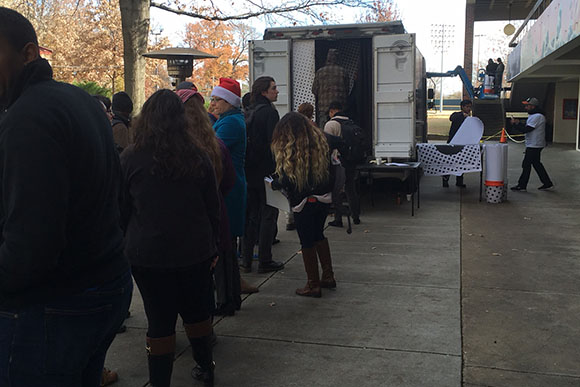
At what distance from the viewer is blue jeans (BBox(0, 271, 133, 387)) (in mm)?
1843

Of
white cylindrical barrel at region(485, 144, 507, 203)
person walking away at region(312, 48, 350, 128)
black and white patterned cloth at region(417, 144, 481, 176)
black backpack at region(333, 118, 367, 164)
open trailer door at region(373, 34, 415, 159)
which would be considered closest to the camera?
black backpack at region(333, 118, 367, 164)

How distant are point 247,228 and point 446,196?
6774mm

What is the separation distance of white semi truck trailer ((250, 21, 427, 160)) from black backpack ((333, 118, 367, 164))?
1.23 metres

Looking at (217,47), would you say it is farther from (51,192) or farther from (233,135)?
(51,192)

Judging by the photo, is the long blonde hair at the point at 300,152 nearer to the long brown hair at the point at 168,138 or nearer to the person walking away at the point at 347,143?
the long brown hair at the point at 168,138

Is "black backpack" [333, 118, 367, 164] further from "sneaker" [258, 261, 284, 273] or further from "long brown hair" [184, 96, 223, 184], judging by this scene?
"long brown hair" [184, 96, 223, 184]

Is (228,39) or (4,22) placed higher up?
(228,39)

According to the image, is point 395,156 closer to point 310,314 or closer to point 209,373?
point 310,314

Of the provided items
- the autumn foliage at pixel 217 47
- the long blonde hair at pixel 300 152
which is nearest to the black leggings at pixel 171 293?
Result: the long blonde hair at pixel 300 152

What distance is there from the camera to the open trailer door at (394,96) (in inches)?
384

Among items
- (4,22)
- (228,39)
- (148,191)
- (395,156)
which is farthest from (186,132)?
(228,39)

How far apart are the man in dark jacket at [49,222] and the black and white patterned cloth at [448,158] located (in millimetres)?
9766

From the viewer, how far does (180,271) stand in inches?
124

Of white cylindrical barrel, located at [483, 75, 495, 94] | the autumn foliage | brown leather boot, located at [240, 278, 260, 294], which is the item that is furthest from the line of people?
the autumn foliage
